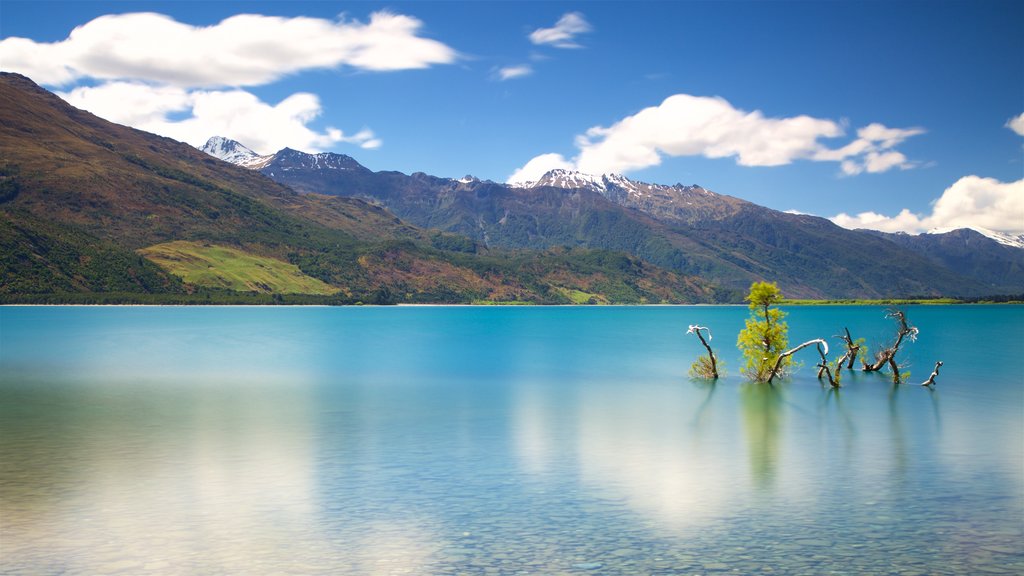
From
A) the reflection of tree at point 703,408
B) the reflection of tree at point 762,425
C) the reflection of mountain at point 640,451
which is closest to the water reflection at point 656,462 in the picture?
the reflection of mountain at point 640,451

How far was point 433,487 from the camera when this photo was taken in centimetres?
2820

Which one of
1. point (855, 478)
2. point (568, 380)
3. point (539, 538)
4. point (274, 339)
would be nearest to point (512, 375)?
point (568, 380)

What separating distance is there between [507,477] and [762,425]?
19.6 m

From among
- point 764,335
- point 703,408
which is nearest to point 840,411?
point 703,408

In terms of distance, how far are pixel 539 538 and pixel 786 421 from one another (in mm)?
27920

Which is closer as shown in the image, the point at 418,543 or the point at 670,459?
the point at 418,543

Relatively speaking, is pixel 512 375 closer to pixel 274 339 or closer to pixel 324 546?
pixel 324 546

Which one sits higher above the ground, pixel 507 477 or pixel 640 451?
pixel 507 477

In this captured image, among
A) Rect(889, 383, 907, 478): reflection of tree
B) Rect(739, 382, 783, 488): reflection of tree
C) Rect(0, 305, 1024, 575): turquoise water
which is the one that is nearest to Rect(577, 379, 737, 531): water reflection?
Rect(0, 305, 1024, 575): turquoise water

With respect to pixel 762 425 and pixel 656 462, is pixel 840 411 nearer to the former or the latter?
pixel 762 425

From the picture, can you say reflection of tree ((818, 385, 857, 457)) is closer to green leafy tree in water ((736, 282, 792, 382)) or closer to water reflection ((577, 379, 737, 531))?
green leafy tree in water ((736, 282, 792, 382))

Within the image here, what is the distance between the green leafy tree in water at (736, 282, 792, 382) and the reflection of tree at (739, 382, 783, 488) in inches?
85.2

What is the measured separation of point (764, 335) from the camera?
2547 inches

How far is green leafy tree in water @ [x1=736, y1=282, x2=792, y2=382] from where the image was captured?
206ft
